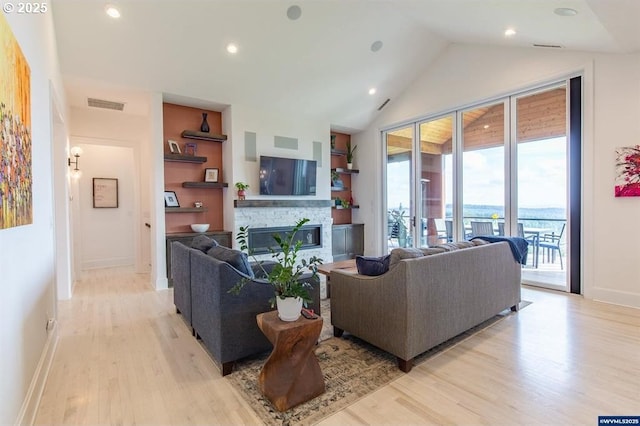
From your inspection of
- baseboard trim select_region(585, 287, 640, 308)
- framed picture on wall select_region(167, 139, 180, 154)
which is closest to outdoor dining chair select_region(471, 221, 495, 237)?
baseboard trim select_region(585, 287, 640, 308)

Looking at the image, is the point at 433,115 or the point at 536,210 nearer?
the point at 536,210

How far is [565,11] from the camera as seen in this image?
316 cm

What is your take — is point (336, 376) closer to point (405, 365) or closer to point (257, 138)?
point (405, 365)

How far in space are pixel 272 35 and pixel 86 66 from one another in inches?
92.2

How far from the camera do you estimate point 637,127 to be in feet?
11.9

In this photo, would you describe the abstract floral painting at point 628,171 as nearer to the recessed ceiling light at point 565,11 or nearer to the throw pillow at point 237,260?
the recessed ceiling light at point 565,11

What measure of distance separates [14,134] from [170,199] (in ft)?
11.6

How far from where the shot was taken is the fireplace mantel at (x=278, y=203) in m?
5.35

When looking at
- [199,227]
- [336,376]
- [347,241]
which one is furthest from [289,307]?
[347,241]

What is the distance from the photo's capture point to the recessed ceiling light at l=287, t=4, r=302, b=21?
4.04m

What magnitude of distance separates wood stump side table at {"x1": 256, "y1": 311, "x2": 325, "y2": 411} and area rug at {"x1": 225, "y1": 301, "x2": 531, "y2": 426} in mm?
57

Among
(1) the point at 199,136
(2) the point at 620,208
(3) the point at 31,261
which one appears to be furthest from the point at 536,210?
(3) the point at 31,261

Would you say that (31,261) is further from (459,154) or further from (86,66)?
(459,154)

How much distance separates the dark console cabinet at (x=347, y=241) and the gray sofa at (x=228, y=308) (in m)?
4.17
